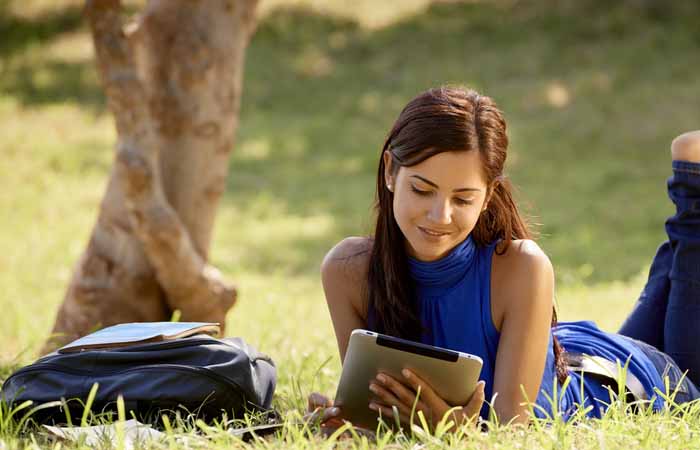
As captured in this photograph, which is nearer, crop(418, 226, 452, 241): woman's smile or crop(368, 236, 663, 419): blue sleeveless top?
crop(418, 226, 452, 241): woman's smile

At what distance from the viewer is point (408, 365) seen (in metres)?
2.63

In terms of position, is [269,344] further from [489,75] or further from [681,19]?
[681,19]

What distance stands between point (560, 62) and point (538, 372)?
10308 mm

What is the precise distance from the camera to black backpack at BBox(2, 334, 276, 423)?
2797 mm

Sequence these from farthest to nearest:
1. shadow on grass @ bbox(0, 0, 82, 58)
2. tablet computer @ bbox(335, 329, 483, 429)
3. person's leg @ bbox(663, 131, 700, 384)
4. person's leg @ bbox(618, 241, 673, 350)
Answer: shadow on grass @ bbox(0, 0, 82, 58) < person's leg @ bbox(618, 241, 673, 350) < person's leg @ bbox(663, 131, 700, 384) < tablet computer @ bbox(335, 329, 483, 429)

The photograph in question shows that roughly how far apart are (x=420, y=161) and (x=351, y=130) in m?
9.01

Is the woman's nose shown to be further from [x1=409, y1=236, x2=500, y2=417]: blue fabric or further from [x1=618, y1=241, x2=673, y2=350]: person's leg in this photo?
[x1=618, y1=241, x2=673, y2=350]: person's leg

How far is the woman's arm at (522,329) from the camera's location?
9.20 ft

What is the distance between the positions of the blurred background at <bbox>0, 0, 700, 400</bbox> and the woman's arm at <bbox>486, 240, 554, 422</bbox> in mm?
2463

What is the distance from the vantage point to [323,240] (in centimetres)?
Result: 884

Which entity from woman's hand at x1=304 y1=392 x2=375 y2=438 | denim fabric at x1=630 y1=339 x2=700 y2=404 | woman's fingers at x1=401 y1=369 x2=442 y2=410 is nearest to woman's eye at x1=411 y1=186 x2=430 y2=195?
woman's fingers at x1=401 y1=369 x2=442 y2=410

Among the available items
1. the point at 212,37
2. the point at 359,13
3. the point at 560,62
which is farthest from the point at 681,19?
the point at 212,37

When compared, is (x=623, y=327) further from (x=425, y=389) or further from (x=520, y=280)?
(x=425, y=389)

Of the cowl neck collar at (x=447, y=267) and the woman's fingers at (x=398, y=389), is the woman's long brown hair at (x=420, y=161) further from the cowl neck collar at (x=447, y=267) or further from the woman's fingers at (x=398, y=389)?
the woman's fingers at (x=398, y=389)
